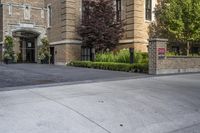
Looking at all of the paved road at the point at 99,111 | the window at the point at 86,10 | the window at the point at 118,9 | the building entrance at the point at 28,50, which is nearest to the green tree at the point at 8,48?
the building entrance at the point at 28,50

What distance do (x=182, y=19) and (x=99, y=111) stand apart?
16460 millimetres

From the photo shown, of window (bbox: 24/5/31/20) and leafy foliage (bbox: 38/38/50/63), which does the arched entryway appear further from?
leafy foliage (bbox: 38/38/50/63)

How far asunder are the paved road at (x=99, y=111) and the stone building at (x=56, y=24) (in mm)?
14498

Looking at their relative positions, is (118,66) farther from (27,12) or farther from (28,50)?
(28,50)

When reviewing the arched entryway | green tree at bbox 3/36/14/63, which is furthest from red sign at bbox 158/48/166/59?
the arched entryway

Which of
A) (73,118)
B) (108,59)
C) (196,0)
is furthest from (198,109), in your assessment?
(196,0)

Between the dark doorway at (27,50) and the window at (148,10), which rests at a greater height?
the window at (148,10)

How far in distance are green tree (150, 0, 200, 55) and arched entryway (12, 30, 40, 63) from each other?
14.3 m

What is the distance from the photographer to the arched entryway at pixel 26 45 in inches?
1195

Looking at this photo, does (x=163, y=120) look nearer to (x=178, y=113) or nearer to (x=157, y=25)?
(x=178, y=113)

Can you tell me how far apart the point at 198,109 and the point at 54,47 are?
2143cm

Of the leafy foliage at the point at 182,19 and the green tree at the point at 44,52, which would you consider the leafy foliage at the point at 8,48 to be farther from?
the leafy foliage at the point at 182,19

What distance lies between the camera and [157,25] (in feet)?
80.8

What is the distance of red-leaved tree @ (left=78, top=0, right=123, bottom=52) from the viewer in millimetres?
22719
